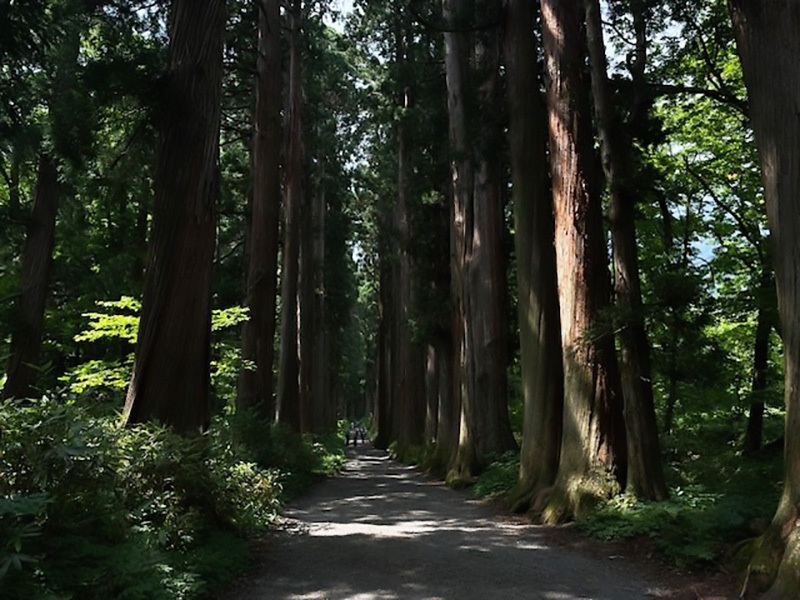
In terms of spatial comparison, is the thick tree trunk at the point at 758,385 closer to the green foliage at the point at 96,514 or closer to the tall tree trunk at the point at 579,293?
the tall tree trunk at the point at 579,293

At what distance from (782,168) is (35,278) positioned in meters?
14.9

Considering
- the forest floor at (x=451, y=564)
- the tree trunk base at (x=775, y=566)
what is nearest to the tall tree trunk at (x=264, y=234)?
the forest floor at (x=451, y=564)

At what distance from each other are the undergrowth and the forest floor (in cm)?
60

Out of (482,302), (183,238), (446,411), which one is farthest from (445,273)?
(183,238)

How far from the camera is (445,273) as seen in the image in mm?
20391

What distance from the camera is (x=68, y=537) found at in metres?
3.79

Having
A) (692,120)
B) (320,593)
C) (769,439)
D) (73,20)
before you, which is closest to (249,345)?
(73,20)

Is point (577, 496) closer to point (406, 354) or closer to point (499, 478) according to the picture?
point (499, 478)

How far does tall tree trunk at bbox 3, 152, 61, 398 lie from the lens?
14.1 metres

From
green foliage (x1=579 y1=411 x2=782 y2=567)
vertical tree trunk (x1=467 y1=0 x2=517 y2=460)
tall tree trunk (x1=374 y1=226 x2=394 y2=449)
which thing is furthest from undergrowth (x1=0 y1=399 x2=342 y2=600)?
tall tree trunk (x1=374 y1=226 x2=394 y2=449)

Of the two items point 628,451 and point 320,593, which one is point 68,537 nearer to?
point 320,593

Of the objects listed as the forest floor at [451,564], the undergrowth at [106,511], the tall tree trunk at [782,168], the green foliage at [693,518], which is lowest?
the forest floor at [451,564]

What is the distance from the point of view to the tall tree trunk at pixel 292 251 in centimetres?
1853

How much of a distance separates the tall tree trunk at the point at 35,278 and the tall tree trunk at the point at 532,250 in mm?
9911
